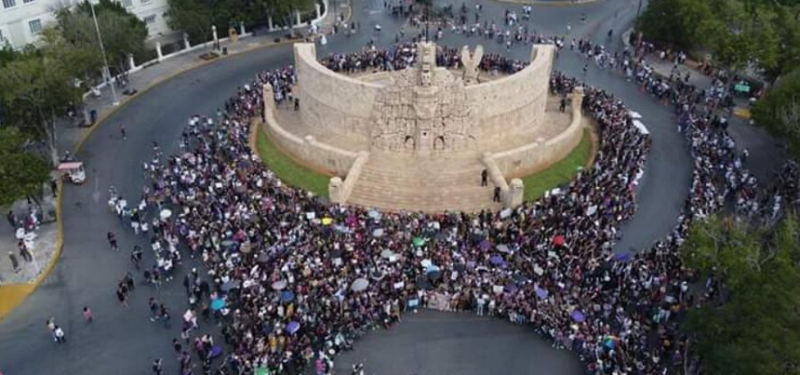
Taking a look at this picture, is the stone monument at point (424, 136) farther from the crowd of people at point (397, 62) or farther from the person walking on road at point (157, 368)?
the person walking on road at point (157, 368)

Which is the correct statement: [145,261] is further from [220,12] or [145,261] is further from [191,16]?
[220,12]

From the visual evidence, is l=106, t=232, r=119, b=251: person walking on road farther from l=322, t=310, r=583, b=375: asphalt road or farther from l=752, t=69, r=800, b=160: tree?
l=752, t=69, r=800, b=160: tree

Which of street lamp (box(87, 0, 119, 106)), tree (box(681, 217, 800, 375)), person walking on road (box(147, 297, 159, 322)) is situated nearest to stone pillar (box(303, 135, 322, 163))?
person walking on road (box(147, 297, 159, 322))

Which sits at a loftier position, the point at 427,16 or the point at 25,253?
the point at 427,16

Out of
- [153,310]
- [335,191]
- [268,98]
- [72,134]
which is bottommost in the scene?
[153,310]

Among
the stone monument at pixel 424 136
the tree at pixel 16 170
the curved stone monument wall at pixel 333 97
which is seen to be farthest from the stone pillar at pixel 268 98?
the tree at pixel 16 170

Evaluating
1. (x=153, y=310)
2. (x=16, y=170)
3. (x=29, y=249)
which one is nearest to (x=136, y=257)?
(x=153, y=310)
